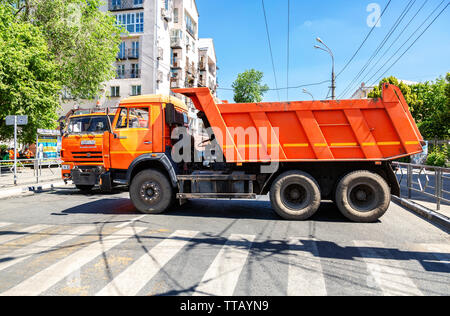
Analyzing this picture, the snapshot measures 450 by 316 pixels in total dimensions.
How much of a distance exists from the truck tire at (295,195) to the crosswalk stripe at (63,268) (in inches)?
130

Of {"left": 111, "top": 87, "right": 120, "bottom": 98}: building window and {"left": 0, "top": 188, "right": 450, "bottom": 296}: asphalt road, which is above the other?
{"left": 111, "top": 87, "right": 120, "bottom": 98}: building window

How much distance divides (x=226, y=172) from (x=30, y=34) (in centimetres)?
1634

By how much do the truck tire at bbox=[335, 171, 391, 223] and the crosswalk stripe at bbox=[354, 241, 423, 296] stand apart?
74.1 inches

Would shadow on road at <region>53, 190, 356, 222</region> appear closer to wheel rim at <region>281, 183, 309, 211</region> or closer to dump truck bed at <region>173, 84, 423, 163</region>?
wheel rim at <region>281, 183, 309, 211</region>

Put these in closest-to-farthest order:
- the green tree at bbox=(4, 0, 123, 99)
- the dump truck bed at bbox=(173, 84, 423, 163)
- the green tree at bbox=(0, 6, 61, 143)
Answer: the dump truck bed at bbox=(173, 84, 423, 163) → the green tree at bbox=(0, 6, 61, 143) → the green tree at bbox=(4, 0, 123, 99)

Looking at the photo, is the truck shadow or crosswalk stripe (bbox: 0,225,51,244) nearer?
crosswalk stripe (bbox: 0,225,51,244)

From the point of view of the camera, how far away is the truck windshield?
36.5ft

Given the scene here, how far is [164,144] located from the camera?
7500 mm

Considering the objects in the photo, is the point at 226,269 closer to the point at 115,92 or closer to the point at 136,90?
the point at 136,90

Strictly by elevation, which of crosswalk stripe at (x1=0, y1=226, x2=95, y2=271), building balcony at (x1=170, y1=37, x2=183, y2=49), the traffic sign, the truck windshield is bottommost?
crosswalk stripe at (x1=0, y1=226, x2=95, y2=271)

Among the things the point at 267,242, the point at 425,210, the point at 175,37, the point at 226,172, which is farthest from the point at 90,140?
the point at 175,37

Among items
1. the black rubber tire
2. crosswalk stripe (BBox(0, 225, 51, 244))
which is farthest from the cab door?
the black rubber tire

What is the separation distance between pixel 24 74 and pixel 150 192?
13982 mm
